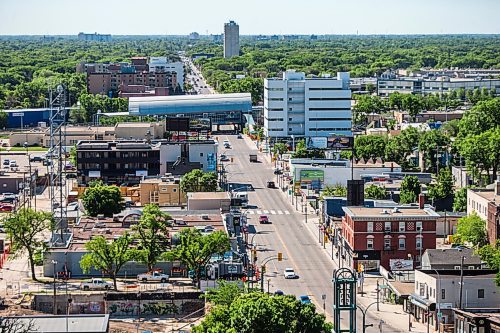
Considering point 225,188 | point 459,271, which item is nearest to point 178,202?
point 225,188

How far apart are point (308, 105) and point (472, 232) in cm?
5229

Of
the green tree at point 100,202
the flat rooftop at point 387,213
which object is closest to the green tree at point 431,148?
the green tree at point 100,202

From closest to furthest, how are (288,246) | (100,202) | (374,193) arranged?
(288,246), (100,202), (374,193)

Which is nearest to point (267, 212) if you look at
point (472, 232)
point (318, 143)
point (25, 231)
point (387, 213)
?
point (472, 232)

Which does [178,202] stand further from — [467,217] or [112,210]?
[467,217]

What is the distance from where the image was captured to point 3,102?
136875mm

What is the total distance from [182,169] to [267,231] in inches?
688

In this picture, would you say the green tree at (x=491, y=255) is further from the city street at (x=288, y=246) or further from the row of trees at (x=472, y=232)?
the city street at (x=288, y=246)

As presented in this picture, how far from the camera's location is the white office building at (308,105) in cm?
10794

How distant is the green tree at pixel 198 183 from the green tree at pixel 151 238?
17.8 metres

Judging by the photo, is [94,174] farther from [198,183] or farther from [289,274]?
[289,274]

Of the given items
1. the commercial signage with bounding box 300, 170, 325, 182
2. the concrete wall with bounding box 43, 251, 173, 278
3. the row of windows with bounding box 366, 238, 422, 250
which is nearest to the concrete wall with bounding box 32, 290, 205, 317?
the concrete wall with bounding box 43, 251, 173, 278

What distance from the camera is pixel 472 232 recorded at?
186 feet

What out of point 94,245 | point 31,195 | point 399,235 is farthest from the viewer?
point 31,195
